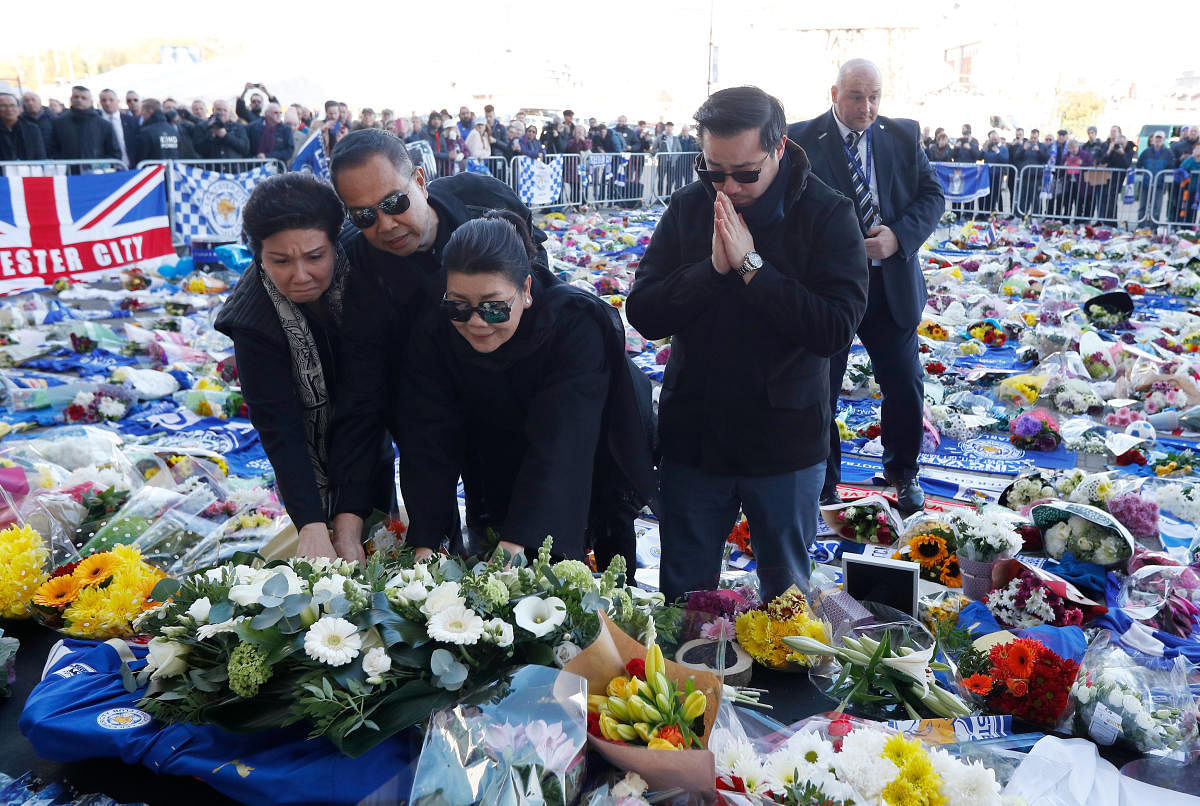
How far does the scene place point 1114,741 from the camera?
1861 millimetres

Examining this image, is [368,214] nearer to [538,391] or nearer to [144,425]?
[538,391]

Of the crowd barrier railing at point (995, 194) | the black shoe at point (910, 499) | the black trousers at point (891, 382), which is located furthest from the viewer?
the crowd barrier railing at point (995, 194)

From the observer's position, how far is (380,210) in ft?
7.36

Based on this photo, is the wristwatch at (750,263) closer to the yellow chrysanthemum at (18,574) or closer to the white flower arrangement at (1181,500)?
the yellow chrysanthemum at (18,574)

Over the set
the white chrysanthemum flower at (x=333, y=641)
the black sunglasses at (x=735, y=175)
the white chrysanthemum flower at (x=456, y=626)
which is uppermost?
the black sunglasses at (x=735, y=175)

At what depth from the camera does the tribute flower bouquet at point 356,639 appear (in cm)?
150

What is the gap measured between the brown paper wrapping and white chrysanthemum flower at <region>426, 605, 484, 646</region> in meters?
0.16

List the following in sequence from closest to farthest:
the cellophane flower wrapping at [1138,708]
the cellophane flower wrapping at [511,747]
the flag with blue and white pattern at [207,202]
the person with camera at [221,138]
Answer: the cellophane flower wrapping at [511,747] → the cellophane flower wrapping at [1138,708] → the flag with blue and white pattern at [207,202] → the person with camera at [221,138]

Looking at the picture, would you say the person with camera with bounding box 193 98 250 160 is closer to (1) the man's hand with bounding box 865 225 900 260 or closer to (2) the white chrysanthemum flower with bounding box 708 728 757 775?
(1) the man's hand with bounding box 865 225 900 260

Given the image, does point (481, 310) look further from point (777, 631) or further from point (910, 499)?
point (910, 499)

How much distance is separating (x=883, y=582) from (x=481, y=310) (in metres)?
1.13

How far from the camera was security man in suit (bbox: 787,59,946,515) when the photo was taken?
3740mm

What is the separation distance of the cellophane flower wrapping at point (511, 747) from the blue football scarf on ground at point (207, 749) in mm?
131

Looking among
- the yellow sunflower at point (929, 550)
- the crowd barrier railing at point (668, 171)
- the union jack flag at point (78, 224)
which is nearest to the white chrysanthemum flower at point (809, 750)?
the yellow sunflower at point (929, 550)
